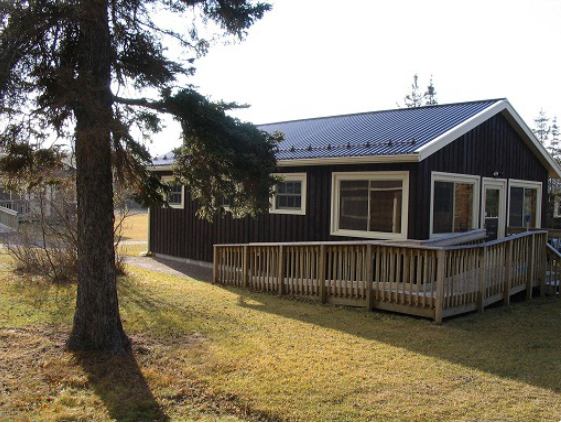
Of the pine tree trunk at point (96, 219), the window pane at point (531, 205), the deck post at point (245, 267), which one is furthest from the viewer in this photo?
the window pane at point (531, 205)

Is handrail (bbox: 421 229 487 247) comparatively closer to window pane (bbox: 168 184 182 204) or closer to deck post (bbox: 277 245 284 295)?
deck post (bbox: 277 245 284 295)

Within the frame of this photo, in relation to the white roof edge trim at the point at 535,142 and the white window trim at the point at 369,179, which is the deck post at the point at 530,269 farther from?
the white roof edge trim at the point at 535,142

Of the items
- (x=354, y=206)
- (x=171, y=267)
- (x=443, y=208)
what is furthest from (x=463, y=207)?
(x=171, y=267)

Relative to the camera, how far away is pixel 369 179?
1083 centimetres

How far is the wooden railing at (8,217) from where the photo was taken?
23.8 m

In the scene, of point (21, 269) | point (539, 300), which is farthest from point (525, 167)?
point (21, 269)

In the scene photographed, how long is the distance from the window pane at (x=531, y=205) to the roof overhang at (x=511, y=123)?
1.02 m

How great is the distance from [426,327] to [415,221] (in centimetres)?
296

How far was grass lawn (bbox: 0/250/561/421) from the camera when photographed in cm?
439

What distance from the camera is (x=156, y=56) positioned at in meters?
6.75

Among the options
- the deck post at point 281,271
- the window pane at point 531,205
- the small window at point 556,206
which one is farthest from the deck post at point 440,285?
the small window at point 556,206

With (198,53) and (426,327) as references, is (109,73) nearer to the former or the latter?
(198,53)

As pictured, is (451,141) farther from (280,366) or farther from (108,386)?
(108,386)

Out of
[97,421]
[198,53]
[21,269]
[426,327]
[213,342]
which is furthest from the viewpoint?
[21,269]
